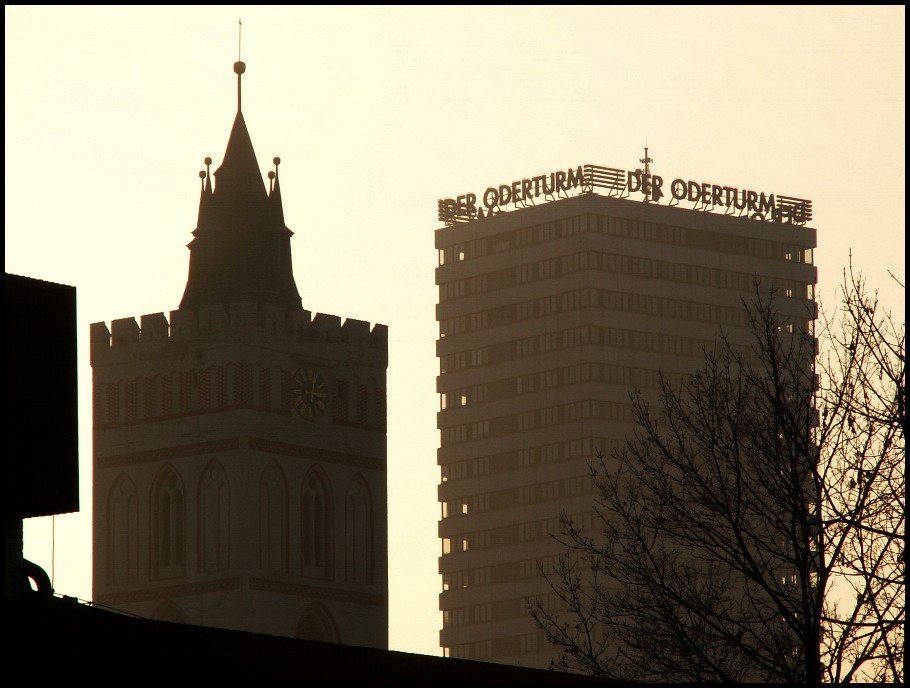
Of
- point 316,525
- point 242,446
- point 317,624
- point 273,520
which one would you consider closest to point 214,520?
point 273,520

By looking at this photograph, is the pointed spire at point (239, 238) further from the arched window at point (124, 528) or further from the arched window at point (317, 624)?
the arched window at point (317, 624)

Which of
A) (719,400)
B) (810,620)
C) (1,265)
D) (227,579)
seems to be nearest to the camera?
(1,265)

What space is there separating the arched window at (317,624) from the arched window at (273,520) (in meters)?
2.42

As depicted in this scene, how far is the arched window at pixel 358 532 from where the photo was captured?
119 meters

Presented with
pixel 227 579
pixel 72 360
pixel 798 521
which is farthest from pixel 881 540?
pixel 227 579

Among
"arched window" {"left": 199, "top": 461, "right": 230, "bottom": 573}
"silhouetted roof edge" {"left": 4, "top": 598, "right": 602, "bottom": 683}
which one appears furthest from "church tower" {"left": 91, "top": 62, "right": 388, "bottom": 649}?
"silhouetted roof edge" {"left": 4, "top": 598, "right": 602, "bottom": 683}

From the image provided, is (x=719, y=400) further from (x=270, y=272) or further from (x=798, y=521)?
(x=270, y=272)

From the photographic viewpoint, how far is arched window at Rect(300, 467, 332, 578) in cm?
11756

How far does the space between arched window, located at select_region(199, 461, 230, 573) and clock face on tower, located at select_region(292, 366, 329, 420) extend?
495 centimetres

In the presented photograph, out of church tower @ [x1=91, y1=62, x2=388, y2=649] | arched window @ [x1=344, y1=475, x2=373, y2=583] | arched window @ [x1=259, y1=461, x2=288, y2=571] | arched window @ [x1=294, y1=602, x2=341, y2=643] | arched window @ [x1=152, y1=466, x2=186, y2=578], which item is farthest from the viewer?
arched window @ [x1=344, y1=475, x2=373, y2=583]

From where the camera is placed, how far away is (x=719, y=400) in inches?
1462

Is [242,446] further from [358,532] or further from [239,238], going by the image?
[239,238]

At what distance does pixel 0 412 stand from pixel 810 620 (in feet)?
39.4

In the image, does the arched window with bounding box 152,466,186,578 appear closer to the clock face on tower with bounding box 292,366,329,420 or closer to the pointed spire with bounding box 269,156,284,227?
the clock face on tower with bounding box 292,366,329,420
